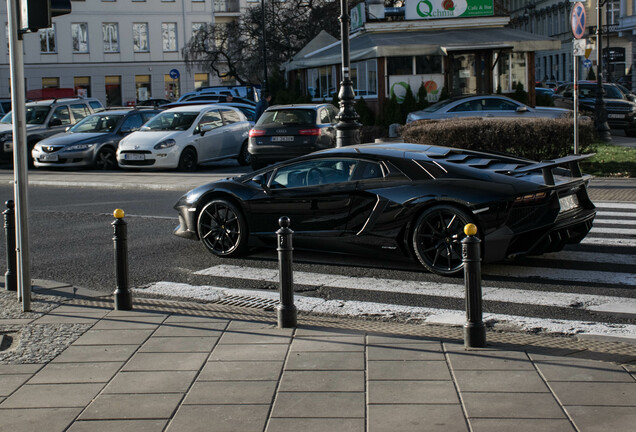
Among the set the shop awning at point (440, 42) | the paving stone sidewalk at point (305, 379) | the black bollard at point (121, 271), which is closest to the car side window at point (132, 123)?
the shop awning at point (440, 42)

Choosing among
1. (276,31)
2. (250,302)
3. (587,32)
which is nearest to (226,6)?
(276,31)

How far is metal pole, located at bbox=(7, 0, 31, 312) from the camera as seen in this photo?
7.05 metres

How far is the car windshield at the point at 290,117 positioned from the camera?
20297mm

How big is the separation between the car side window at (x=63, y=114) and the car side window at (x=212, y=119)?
19.7 ft

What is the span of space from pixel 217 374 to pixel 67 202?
37.8 feet

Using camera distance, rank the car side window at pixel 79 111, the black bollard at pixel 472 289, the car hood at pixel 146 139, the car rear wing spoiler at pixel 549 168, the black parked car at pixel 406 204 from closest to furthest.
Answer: the black bollard at pixel 472 289
the black parked car at pixel 406 204
the car rear wing spoiler at pixel 549 168
the car hood at pixel 146 139
the car side window at pixel 79 111

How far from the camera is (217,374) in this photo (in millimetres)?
5426

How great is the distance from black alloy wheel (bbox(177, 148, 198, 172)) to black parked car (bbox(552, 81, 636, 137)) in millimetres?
14194

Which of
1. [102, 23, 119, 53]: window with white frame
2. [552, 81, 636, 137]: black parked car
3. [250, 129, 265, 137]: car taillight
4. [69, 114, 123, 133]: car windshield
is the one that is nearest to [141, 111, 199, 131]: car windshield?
[69, 114, 123, 133]: car windshield

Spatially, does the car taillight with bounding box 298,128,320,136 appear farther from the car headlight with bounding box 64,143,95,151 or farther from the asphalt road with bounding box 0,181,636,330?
the asphalt road with bounding box 0,181,636,330

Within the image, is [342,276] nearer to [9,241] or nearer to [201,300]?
[201,300]

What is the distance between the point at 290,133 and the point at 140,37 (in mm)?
49823

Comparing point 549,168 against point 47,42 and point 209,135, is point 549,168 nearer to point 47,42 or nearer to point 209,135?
point 209,135

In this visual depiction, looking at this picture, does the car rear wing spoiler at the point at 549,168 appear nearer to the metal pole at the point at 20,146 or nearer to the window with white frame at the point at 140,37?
the metal pole at the point at 20,146
